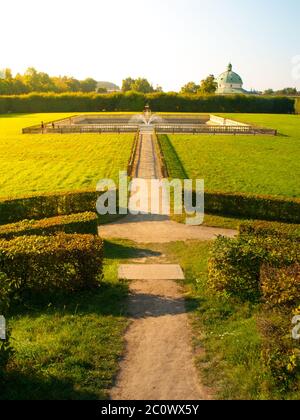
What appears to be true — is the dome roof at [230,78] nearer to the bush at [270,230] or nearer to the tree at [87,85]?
the tree at [87,85]

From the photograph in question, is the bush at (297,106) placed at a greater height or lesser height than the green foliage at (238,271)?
greater

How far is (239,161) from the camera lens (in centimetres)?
3020

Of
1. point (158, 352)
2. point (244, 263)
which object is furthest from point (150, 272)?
point (158, 352)

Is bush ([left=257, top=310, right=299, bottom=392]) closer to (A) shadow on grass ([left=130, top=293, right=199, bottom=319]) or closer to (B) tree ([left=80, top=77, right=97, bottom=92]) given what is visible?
(A) shadow on grass ([left=130, top=293, right=199, bottom=319])

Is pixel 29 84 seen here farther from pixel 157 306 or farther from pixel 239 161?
pixel 157 306

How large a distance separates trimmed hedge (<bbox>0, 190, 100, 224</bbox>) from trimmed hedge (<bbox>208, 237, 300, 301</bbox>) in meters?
8.76

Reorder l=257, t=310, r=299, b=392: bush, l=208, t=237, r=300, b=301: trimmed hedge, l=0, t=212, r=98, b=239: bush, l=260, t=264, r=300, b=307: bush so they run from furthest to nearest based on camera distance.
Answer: l=0, t=212, r=98, b=239: bush, l=208, t=237, r=300, b=301: trimmed hedge, l=260, t=264, r=300, b=307: bush, l=257, t=310, r=299, b=392: bush

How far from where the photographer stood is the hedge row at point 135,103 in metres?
90.7

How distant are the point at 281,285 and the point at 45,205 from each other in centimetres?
1129

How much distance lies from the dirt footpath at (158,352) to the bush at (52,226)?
3623 mm

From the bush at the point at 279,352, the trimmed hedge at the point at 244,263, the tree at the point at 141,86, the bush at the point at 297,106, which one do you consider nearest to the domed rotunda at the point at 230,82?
the tree at the point at 141,86

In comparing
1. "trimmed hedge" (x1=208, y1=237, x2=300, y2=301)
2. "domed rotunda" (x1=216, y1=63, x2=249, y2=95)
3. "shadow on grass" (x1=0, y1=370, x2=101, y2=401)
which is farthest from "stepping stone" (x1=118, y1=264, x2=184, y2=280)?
"domed rotunda" (x1=216, y1=63, x2=249, y2=95)

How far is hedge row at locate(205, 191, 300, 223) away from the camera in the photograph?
17531 millimetres

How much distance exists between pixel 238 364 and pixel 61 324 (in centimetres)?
373
